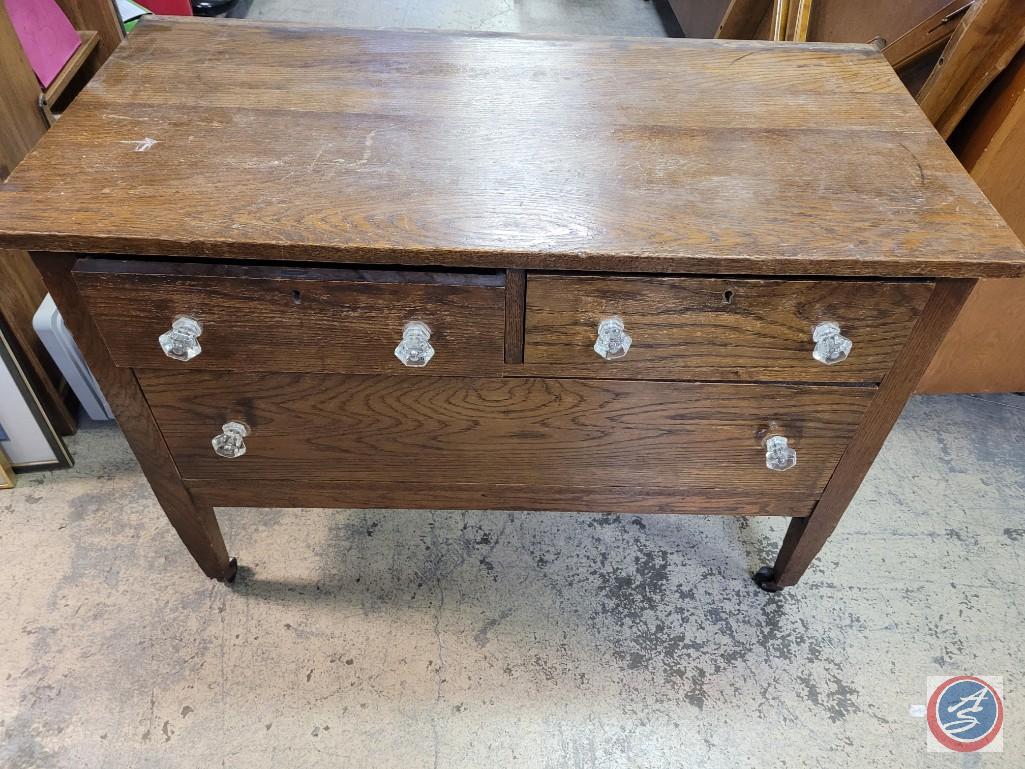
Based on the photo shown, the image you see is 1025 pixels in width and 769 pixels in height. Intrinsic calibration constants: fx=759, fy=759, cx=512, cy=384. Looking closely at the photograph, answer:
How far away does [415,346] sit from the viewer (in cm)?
85

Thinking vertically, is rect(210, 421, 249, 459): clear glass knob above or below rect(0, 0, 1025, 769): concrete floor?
above

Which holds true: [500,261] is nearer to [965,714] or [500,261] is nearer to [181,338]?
[181,338]

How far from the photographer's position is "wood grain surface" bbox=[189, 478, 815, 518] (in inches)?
42.9

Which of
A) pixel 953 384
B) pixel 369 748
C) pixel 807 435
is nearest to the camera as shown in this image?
pixel 807 435

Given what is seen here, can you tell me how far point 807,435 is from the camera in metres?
1.00

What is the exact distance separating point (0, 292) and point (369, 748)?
972 millimetres

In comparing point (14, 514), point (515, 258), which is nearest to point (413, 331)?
point (515, 258)

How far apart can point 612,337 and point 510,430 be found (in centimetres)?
22

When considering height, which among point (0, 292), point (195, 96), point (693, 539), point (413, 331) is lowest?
point (693, 539)

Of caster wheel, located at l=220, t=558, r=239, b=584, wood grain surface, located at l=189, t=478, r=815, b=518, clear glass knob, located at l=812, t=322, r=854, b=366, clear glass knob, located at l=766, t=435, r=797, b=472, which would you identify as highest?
clear glass knob, located at l=812, t=322, r=854, b=366

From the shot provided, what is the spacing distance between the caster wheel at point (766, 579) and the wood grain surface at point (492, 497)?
0.22m

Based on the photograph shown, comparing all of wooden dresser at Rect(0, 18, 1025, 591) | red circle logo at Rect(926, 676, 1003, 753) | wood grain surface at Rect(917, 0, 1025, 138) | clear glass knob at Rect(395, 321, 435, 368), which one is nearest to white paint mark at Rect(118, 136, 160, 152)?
wooden dresser at Rect(0, 18, 1025, 591)

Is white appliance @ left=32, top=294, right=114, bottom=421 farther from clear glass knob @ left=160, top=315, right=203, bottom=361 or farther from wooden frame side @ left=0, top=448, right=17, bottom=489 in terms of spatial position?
clear glass knob @ left=160, top=315, right=203, bottom=361

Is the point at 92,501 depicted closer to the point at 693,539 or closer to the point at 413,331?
the point at 413,331
